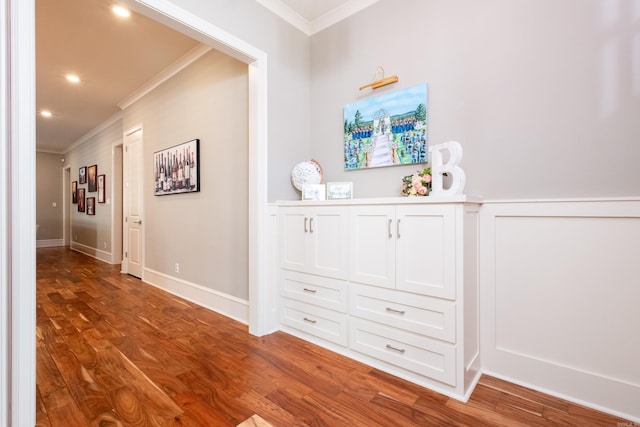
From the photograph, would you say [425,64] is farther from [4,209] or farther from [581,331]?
[4,209]

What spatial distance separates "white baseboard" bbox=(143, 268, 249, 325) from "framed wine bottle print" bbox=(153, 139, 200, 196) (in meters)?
1.11

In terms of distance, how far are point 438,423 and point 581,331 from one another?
3.18 ft

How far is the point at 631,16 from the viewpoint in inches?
57.8

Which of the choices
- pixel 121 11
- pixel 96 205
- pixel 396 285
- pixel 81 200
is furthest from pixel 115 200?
pixel 396 285

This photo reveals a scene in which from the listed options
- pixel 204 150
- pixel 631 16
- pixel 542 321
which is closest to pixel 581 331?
pixel 542 321

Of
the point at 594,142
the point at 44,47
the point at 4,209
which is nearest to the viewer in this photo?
the point at 4,209

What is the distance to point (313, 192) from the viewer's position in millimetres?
2463

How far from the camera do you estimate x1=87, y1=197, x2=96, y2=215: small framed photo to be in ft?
21.1

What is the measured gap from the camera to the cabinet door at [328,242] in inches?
83.2

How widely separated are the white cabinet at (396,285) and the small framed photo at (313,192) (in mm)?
147

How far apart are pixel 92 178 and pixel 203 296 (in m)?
5.29

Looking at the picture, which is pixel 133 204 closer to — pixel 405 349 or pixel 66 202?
pixel 405 349

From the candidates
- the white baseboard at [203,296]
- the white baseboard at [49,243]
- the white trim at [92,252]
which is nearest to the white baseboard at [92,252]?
the white trim at [92,252]

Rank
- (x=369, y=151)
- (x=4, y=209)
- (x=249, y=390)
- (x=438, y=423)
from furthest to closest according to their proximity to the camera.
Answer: (x=369, y=151), (x=249, y=390), (x=438, y=423), (x=4, y=209)
